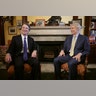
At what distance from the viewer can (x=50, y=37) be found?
285 centimetres

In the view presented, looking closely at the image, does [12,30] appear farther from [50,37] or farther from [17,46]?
[50,37]

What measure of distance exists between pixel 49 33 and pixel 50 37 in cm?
6

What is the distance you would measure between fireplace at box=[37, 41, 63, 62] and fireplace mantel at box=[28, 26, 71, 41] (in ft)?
0.18

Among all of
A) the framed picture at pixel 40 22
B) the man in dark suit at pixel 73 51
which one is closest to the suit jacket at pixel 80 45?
the man in dark suit at pixel 73 51

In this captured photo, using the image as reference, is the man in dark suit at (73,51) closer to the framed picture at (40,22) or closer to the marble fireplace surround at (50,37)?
the marble fireplace surround at (50,37)

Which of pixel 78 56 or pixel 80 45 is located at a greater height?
pixel 80 45

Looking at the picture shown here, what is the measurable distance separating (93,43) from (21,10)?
1018 millimetres

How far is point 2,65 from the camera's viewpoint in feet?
9.16

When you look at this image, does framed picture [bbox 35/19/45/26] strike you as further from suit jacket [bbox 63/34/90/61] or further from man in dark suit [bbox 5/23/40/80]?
suit jacket [bbox 63/34/90/61]

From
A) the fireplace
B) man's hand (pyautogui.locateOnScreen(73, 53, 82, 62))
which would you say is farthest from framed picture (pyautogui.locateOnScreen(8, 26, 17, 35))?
man's hand (pyautogui.locateOnScreen(73, 53, 82, 62))

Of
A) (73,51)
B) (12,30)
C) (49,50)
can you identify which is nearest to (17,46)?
(12,30)

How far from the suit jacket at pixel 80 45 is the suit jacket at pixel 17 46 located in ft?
1.37

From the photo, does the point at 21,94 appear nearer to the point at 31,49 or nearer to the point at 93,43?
the point at 31,49

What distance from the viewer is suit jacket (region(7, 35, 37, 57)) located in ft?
9.30
